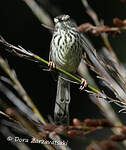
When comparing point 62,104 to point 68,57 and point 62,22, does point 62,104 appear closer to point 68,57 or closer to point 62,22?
point 68,57

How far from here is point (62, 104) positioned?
3104mm

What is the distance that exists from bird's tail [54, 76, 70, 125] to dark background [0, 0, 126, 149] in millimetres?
1784

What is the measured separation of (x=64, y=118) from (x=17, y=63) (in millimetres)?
2736

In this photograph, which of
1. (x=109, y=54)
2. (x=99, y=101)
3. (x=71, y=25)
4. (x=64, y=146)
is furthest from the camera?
(x=71, y=25)

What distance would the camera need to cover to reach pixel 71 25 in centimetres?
324

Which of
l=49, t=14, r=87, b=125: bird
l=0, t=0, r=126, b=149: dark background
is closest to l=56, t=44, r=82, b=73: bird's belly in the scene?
l=49, t=14, r=87, b=125: bird

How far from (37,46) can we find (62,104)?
2.48 metres

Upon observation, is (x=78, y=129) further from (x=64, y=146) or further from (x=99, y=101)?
(x=99, y=101)

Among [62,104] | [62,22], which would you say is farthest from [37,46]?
[62,104]

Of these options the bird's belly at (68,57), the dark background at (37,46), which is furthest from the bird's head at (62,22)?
the dark background at (37,46)

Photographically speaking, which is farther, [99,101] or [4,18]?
[4,18]

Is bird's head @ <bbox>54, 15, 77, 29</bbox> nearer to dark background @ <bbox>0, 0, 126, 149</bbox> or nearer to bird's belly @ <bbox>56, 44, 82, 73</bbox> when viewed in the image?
Answer: bird's belly @ <bbox>56, 44, 82, 73</bbox>

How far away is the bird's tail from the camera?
2.59 m

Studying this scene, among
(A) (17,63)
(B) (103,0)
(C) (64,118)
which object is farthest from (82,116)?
(C) (64,118)
